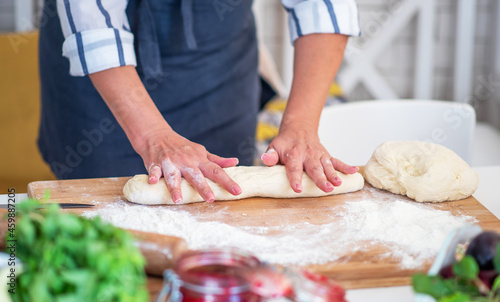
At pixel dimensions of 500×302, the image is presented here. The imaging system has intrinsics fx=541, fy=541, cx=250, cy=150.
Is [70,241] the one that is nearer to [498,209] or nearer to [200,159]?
[200,159]

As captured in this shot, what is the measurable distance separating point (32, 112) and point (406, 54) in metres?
2.42

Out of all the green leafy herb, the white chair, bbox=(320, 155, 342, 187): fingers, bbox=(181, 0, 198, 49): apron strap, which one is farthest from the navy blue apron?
the green leafy herb

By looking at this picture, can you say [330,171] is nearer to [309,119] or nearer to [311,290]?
[309,119]

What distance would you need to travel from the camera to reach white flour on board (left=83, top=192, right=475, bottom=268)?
883mm

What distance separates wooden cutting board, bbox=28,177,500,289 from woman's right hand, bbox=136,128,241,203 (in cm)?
4

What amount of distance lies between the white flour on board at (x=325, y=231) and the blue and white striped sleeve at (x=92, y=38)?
33cm

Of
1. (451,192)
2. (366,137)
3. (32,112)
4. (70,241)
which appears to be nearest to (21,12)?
(32,112)

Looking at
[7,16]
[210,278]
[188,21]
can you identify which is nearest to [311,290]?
[210,278]

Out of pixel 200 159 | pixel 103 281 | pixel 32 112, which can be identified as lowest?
pixel 32 112

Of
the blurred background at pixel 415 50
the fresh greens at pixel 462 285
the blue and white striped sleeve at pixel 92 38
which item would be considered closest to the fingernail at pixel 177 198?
the blue and white striped sleeve at pixel 92 38

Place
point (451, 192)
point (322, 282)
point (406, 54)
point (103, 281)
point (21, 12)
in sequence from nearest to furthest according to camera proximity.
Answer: point (103, 281), point (322, 282), point (451, 192), point (21, 12), point (406, 54)

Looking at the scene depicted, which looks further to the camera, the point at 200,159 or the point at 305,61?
the point at 305,61

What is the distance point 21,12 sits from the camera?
124 inches

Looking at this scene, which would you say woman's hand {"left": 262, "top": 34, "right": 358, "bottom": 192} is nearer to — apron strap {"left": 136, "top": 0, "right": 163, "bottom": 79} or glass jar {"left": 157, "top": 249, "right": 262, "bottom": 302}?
apron strap {"left": 136, "top": 0, "right": 163, "bottom": 79}
